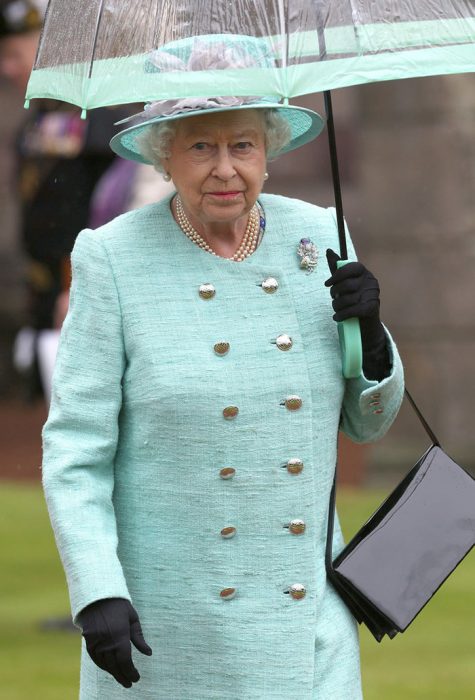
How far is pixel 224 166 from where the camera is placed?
11.3 feet

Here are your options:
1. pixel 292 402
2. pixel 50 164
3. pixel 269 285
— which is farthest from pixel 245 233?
pixel 50 164

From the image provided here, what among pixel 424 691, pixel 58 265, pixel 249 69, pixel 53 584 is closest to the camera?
pixel 249 69

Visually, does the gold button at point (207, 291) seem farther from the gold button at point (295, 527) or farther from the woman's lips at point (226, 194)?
the gold button at point (295, 527)

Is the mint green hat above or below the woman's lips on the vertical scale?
above

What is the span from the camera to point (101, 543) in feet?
11.2

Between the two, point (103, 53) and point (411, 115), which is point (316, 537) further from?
point (411, 115)

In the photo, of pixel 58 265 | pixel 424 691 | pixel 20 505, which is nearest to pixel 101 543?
pixel 424 691

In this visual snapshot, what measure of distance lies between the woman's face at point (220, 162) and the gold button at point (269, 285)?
17cm

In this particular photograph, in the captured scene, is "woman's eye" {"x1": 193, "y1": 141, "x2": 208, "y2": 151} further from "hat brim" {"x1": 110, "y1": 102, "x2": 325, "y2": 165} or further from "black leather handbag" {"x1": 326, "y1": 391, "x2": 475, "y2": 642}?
"black leather handbag" {"x1": 326, "y1": 391, "x2": 475, "y2": 642}

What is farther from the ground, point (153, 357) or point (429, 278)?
point (153, 357)

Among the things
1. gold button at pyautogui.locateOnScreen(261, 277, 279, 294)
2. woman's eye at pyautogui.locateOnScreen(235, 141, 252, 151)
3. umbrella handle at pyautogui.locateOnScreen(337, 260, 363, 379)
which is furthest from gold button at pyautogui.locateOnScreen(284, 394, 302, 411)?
woman's eye at pyautogui.locateOnScreen(235, 141, 252, 151)

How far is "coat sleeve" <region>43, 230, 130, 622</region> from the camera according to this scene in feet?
11.2

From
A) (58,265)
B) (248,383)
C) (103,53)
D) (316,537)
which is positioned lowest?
(58,265)

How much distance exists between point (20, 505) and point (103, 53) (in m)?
6.26
